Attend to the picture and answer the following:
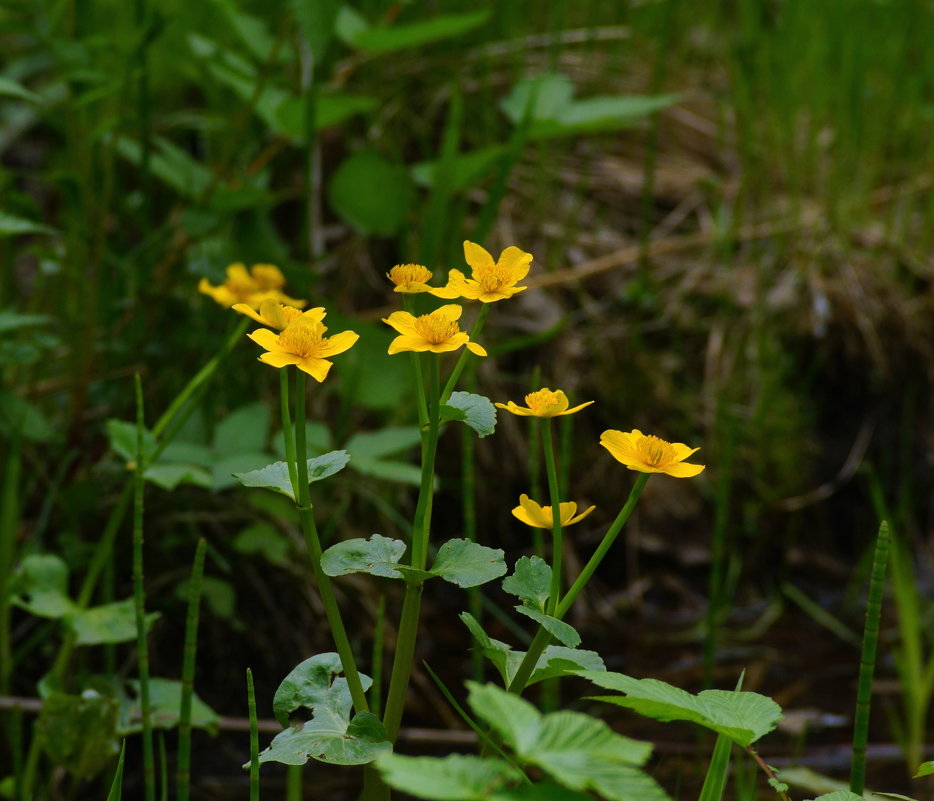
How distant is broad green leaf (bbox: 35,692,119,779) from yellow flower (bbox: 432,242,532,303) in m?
0.65

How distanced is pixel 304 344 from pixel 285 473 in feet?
0.38

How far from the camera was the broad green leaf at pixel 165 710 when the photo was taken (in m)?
1.09

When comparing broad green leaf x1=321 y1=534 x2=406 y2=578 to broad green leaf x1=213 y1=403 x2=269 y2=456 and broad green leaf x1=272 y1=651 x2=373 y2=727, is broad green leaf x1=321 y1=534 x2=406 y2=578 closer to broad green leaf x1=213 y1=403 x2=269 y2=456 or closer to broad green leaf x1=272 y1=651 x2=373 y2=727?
broad green leaf x1=272 y1=651 x2=373 y2=727

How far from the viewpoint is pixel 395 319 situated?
65 cm

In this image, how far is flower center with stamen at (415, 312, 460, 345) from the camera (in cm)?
64

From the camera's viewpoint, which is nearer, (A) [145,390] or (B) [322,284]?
(A) [145,390]

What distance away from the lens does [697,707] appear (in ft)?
1.98

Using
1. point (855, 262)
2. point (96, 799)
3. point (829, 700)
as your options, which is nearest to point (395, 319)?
point (96, 799)

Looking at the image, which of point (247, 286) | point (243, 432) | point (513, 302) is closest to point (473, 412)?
point (247, 286)

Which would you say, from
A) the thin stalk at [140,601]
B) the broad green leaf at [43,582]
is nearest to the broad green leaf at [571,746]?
the thin stalk at [140,601]

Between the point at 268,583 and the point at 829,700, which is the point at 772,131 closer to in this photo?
Result: the point at 829,700

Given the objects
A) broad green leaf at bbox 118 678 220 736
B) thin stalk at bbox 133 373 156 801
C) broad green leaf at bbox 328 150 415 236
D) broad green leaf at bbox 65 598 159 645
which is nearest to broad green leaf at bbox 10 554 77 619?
broad green leaf at bbox 65 598 159 645

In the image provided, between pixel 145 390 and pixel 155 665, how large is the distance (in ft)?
1.58

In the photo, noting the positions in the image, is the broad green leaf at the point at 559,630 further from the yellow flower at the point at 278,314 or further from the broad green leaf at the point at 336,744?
the yellow flower at the point at 278,314
